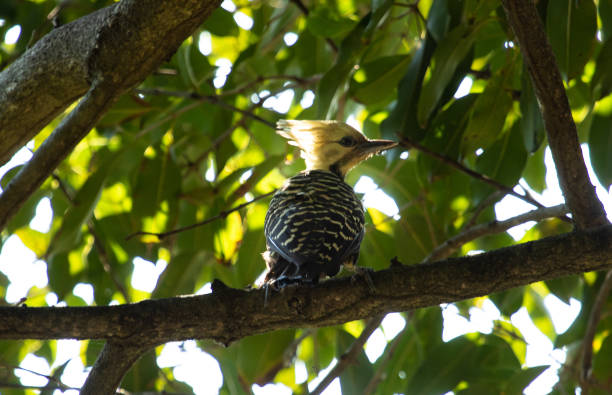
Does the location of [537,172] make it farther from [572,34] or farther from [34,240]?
[34,240]

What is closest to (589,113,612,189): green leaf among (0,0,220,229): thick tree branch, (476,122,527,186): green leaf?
(476,122,527,186): green leaf

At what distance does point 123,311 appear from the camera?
2203 mm

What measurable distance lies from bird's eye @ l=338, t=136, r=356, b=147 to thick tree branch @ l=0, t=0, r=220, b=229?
226 cm

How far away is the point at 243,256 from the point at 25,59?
142 cm

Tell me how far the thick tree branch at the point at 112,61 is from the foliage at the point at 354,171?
0.80 meters

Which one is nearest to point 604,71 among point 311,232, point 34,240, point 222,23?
point 311,232

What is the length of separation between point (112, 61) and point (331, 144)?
7.94 feet

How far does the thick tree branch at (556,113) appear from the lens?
1986 mm

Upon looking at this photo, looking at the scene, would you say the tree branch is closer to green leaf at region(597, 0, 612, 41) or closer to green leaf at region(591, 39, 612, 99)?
green leaf at region(591, 39, 612, 99)

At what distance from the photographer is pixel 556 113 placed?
208cm

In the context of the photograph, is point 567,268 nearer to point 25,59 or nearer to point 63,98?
point 63,98

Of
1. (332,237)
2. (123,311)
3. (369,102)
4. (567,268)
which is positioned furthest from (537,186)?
(123,311)

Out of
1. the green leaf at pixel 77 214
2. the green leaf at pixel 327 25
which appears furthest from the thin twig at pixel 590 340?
the green leaf at pixel 77 214

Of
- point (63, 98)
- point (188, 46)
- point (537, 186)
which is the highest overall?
point (188, 46)
